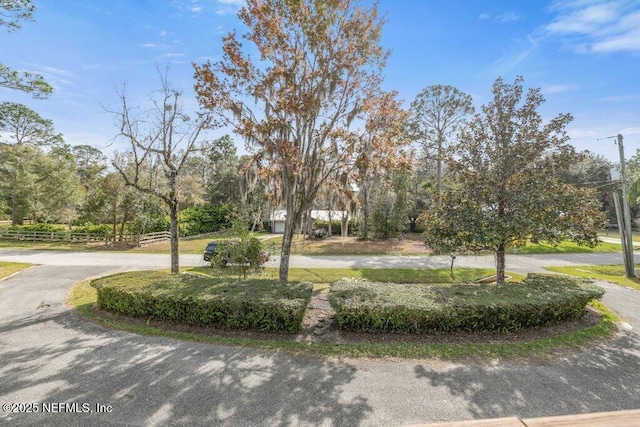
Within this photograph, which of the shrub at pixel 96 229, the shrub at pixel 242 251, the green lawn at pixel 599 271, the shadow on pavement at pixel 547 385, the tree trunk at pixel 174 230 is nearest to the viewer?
the shadow on pavement at pixel 547 385

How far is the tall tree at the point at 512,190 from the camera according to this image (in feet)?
27.6

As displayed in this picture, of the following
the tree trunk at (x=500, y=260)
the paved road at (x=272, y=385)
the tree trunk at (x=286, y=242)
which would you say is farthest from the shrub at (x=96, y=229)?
the tree trunk at (x=500, y=260)

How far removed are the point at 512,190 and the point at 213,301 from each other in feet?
28.2

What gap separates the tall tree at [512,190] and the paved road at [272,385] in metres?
3.28

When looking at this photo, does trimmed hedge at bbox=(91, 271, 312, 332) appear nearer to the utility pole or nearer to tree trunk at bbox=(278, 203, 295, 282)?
tree trunk at bbox=(278, 203, 295, 282)

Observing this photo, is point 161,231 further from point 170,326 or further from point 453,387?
point 453,387

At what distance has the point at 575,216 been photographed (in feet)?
27.4

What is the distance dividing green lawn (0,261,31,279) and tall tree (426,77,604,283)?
17816 mm

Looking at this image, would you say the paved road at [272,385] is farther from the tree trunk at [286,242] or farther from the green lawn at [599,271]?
the green lawn at [599,271]

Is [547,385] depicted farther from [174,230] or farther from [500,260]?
[174,230]

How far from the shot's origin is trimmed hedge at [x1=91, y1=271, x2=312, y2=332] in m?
6.56

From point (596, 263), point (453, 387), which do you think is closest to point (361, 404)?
point (453, 387)

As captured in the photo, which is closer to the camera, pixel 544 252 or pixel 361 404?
pixel 361 404

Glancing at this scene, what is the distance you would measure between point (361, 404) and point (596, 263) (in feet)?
67.0
